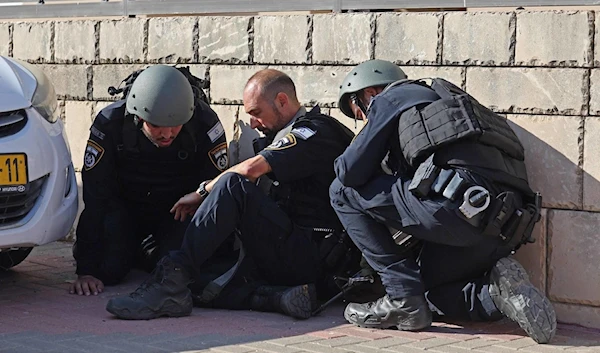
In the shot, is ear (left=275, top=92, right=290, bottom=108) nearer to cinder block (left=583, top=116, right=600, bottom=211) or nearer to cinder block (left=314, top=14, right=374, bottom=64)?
cinder block (left=314, top=14, right=374, bottom=64)

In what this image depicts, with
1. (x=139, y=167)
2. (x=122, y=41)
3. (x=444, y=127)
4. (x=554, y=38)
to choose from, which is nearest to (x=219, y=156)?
(x=139, y=167)

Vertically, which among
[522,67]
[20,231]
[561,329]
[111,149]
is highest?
[522,67]

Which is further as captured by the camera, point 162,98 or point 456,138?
point 162,98

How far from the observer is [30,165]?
557cm

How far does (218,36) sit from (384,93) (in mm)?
1903

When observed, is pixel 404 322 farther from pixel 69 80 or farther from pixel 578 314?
pixel 69 80

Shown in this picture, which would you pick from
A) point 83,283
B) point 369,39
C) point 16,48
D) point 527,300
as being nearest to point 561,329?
point 527,300

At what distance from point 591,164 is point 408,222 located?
1029 mm

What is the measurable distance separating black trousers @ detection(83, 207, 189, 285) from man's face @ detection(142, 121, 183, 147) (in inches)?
18.9

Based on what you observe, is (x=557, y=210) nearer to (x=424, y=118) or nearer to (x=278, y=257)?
(x=424, y=118)

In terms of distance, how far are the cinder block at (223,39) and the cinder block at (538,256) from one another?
7.02 ft

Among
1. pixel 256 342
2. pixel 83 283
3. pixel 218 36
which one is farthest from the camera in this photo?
pixel 218 36

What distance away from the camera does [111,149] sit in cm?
617

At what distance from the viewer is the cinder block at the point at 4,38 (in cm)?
804
